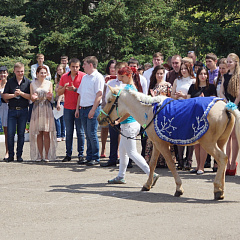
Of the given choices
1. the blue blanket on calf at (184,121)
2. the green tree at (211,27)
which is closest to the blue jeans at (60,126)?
the blue blanket on calf at (184,121)

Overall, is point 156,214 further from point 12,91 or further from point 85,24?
point 85,24

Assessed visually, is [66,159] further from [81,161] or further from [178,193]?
[178,193]

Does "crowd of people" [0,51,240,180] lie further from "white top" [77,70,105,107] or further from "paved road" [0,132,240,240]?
"paved road" [0,132,240,240]

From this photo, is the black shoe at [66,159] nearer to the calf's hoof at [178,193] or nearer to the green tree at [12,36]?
the calf's hoof at [178,193]

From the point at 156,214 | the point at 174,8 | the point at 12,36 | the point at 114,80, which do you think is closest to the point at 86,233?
the point at 156,214

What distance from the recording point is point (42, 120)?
Result: 12.2 m

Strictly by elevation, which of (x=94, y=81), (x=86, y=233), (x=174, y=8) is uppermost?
(x=174, y=8)

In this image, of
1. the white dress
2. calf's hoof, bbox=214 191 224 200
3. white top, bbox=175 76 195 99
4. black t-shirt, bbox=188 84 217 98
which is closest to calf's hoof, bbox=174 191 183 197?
calf's hoof, bbox=214 191 224 200

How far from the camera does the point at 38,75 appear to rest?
1227 centimetres

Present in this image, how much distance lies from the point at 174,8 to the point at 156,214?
22.8 metres

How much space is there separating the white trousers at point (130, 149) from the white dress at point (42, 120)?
3331mm

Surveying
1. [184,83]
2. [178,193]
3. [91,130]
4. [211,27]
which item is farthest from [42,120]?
[211,27]

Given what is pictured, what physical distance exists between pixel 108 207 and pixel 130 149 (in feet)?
5.92

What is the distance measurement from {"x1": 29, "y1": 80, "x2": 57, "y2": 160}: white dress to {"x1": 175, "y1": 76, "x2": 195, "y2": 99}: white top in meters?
3.27
